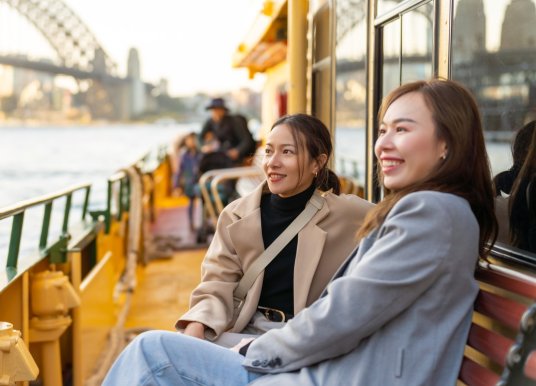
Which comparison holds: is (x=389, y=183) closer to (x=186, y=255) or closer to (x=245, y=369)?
(x=245, y=369)

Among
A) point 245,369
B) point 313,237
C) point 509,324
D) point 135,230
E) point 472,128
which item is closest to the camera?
point 509,324

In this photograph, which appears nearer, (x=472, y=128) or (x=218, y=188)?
(x=472, y=128)

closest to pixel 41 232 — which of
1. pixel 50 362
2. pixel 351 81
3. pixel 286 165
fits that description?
pixel 50 362

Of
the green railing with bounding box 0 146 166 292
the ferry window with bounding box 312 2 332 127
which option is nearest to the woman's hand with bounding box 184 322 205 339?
the green railing with bounding box 0 146 166 292

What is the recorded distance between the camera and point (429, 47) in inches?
125

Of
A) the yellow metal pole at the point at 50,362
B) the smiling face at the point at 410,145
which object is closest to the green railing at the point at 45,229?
the yellow metal pole at the point at 50,362

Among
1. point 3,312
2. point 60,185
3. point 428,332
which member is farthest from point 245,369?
point 60,185

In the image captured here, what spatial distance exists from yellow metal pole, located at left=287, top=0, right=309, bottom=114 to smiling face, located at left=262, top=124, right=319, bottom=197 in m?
2.83

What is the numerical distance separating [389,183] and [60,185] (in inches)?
1784

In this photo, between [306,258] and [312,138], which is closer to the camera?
[306,258]

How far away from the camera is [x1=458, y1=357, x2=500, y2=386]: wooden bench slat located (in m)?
1.79

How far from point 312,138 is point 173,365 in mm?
1034

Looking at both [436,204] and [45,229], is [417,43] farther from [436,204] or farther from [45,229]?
[45,229]

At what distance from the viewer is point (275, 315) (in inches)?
105
